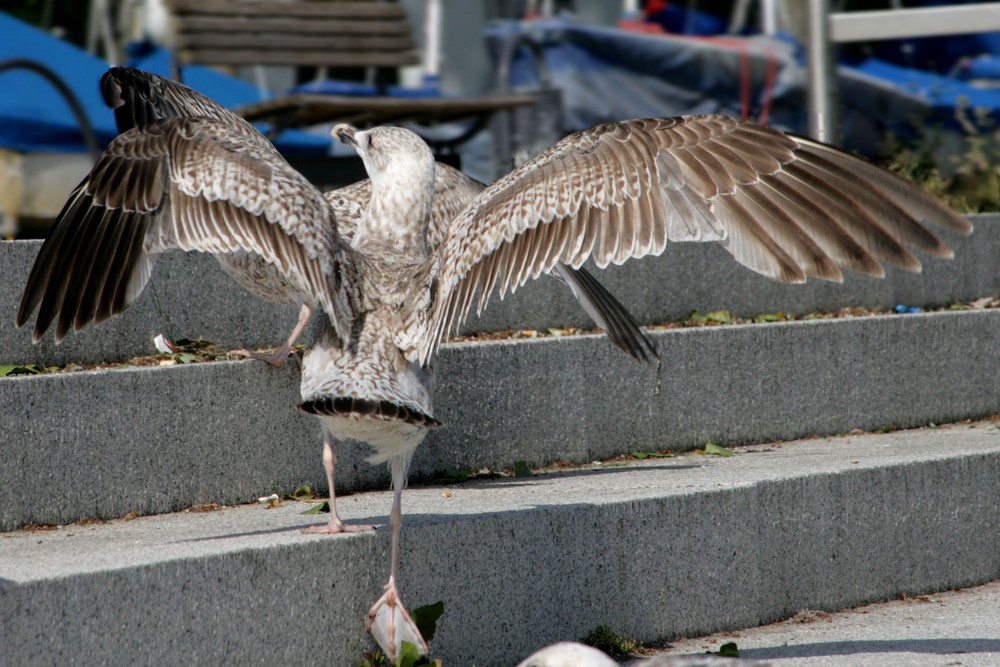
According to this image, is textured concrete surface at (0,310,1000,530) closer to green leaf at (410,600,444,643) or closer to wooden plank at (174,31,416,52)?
green leaf at (410,600,444,643)

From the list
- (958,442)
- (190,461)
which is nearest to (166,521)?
(190,461)

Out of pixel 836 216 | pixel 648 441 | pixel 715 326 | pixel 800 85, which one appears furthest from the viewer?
pixel 800 85

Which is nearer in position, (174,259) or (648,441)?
(174,259)

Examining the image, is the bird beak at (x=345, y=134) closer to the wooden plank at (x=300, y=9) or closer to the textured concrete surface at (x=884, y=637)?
the textured concrete surface at (x=884, y=637)

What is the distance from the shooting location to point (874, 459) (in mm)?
6289

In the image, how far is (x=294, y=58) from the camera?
10695 mm

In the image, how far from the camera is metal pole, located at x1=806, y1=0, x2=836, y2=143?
9.55m

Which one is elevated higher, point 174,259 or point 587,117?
point 587,117

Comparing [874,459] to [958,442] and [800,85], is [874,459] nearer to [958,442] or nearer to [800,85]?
[958,442]

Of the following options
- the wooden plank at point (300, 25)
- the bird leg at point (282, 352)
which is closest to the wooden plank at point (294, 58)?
the wooden plank at point (300, 25)

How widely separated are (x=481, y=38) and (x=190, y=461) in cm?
846

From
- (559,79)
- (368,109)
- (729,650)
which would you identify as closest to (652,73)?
(559,79)

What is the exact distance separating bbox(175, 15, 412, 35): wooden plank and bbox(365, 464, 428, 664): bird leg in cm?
680

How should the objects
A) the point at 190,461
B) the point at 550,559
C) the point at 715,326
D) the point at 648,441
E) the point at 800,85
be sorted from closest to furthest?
the point at 550,559 → the point at 190,461 → the point at 648,441 → the point at 715,326 → the point at 800,85
